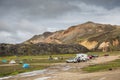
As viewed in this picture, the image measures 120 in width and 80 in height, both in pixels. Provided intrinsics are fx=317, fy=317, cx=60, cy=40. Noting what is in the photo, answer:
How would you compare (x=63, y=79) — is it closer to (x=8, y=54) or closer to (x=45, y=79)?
(x=45, y=79)

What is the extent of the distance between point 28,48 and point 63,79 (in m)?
145

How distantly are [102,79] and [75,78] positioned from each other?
6.03 meters

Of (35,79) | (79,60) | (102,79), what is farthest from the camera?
(79,60)

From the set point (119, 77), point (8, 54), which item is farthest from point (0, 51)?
point (119, 77)

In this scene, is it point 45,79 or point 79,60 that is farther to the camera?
point 79,60

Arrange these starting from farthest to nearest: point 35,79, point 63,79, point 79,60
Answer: point 79,60 → point 35,79 → point 63,79

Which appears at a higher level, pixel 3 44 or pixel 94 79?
pixel 3 44

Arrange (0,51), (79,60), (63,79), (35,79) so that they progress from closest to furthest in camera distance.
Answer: (63,79), (35,79), (79,60), (0,51)

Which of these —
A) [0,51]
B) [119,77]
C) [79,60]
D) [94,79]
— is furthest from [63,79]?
[0,51]

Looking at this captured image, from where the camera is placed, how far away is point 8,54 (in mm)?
188500

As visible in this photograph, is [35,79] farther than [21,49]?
No

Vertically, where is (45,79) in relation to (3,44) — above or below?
below

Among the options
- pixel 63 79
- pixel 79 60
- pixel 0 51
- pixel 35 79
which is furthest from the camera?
pixel 0 51

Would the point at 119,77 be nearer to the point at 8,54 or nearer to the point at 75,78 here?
the point at 75,78
